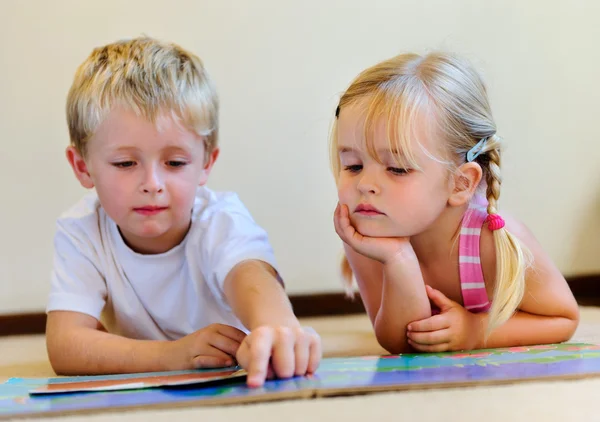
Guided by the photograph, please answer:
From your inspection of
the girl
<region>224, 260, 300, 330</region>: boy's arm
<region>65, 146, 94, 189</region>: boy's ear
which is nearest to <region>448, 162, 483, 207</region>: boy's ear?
the girl

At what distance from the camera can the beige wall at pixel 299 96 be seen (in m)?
1.55

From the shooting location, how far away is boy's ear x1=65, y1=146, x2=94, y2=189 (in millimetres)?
1131

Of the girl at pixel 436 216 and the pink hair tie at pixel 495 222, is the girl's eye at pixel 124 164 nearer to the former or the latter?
the girl at pixel 436 216

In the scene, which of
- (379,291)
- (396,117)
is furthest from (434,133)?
(379,291)

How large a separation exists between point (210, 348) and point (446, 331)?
33 cm

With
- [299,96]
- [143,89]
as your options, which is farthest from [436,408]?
[299,96]

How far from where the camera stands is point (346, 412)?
2.09 ft

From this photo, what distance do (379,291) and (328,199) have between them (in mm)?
570

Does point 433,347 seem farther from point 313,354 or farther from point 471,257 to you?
point 313,354

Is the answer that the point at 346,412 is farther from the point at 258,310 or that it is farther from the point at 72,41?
the point at 72,41

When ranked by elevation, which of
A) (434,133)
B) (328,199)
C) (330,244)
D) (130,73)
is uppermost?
(130,73)

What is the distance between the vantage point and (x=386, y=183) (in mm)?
938

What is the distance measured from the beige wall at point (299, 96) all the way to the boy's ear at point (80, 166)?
46cm

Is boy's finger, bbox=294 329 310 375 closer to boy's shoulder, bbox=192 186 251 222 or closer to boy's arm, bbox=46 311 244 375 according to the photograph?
boy's arm, bbox=46 311 244 375
